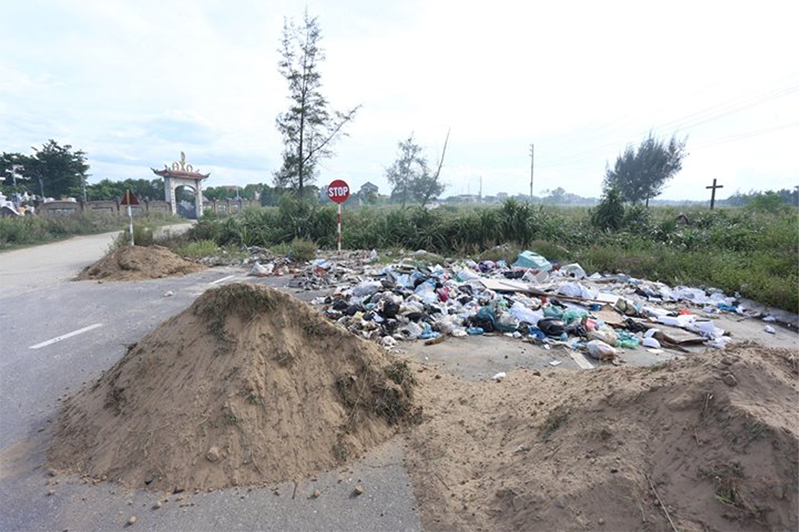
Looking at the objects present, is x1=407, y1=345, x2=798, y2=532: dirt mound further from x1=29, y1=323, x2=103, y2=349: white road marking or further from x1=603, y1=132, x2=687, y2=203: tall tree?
x1=603, y1=132, x2=687, y2=203: tall tree

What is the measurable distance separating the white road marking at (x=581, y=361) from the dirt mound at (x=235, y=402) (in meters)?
2.18

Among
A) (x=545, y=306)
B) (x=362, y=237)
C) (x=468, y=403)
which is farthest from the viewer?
(x=362, y=237)

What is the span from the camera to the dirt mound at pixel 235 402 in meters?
2.92

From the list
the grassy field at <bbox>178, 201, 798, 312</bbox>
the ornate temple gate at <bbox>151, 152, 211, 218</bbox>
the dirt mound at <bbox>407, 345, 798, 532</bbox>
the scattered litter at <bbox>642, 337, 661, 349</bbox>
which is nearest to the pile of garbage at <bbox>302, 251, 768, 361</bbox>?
the scattered litter at <bbox>642, 337, 661, 349</bbox>

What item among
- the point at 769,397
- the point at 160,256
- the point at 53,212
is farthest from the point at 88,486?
the point at 53,212

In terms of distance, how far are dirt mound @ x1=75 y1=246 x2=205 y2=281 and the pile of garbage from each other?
3505 mm

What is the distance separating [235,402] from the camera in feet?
10.2

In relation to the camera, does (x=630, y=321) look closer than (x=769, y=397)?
No

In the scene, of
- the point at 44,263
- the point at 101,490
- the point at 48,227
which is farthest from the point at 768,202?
the point at 48,227

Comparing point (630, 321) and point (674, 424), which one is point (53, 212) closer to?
point (630, 321)

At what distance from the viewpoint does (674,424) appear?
92.9 inches

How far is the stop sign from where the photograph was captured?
557 inches

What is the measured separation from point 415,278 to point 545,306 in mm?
A: 2373

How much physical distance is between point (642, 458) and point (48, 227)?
25765 millimetres
